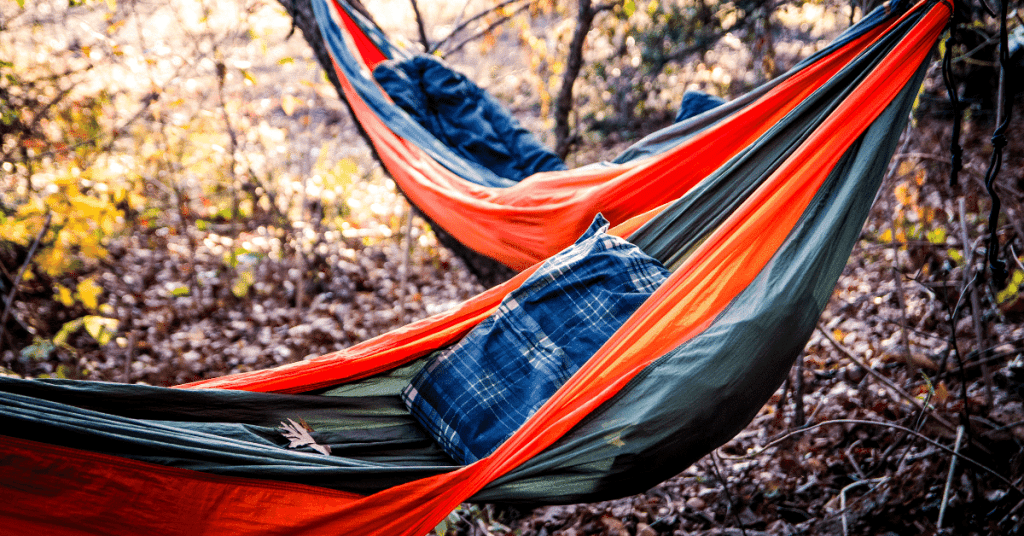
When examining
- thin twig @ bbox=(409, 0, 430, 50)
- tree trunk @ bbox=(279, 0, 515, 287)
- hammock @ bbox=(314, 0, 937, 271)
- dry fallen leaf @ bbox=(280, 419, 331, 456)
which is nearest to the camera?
dry fallen leaf @ bbox=(280, 419, 331, 456)

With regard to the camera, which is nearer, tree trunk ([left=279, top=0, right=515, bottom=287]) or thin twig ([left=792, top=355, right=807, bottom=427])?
thin twig ([left=792, top=355, right=807, bottom=427])

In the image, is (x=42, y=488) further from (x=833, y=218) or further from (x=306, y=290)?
(x=306, y=290)

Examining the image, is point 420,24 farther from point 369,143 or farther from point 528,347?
point 528,347

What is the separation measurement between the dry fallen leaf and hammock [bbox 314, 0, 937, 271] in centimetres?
71

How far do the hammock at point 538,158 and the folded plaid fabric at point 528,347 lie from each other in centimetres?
27

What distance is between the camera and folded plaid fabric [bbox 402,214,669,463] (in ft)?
3.50

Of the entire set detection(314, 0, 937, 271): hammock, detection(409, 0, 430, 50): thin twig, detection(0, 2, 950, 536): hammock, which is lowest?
detection(0, 2, 950, 536): hammock

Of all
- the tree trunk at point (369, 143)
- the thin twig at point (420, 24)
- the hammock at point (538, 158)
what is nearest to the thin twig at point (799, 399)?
the hammock at point (538, 158)

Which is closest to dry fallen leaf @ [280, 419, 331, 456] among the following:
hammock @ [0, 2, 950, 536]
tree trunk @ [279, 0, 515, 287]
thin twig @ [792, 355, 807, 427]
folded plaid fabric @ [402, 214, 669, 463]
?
hammock @ [0, 2, 950, 536]

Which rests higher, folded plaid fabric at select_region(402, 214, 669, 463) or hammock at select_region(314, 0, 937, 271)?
hammock at select_region(314, 0, 937, 271)

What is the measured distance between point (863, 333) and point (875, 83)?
133cm

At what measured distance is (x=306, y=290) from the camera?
2984 millimetres

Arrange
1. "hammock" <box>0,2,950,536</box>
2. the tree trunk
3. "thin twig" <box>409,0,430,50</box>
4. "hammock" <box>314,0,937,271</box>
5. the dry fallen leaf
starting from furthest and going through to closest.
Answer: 1. "thin twig" <box>409,0,430,50</box>
2. the tree trunk
3. "hammock" <box>314,0,937,271</box>
4. the dry fallen leaf
5. "hammock" <box>0,2,950,536</box>

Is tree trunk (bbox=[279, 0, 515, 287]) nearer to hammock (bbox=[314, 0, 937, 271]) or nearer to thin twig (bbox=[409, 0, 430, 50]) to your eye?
hammock (bbox=[314, 0, 937, 271])
